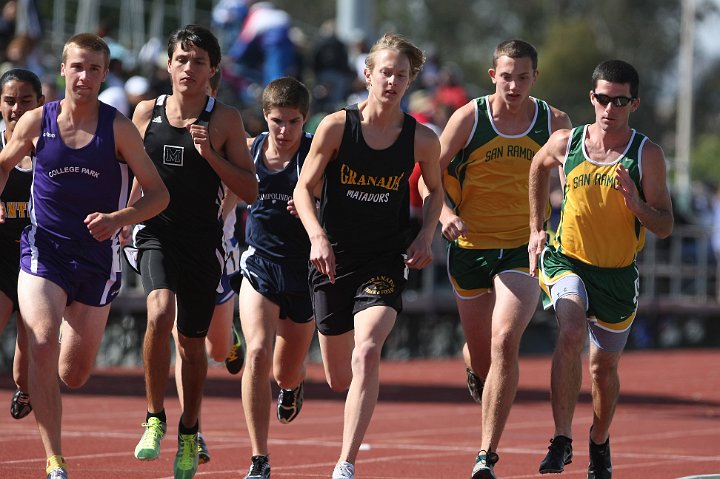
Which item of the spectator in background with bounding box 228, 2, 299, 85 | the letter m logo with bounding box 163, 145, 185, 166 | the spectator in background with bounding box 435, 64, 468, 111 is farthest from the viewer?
the spectator in background with bounding box 435, 64, 468, 111

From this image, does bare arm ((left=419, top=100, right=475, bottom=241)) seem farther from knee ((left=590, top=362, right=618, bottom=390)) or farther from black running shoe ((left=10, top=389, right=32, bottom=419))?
black running shoe ((left=10, top=389, right=32, bottom=419))

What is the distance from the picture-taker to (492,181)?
9.77 m

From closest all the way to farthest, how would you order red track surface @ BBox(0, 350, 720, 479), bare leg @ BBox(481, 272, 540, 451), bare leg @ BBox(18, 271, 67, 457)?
bare leg @ BBox(18, 271, 67, 457) < bare leg @ BBox(481, 272, 540, 451) < red track surface @ BBox(0, 350, 720, 479)

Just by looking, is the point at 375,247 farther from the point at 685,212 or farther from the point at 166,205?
the point at 685,212

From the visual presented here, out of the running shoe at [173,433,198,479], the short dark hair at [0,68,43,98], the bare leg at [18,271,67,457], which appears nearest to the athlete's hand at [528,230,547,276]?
the running shoe at [173,433,198,479]

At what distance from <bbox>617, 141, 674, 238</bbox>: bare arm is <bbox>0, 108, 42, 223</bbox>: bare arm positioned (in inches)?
130

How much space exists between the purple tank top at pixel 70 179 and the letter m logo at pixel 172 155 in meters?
0.53

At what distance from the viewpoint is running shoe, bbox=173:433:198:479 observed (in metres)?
8.58

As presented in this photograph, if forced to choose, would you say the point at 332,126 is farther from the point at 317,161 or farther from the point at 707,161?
the point at 707,161

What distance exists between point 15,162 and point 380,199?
2.06 meters

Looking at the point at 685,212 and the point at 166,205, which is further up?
the point at 685,212

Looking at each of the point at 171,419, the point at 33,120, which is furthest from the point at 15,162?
the point at 171,419

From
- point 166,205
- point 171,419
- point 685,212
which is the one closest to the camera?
point 166,205

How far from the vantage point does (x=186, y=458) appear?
340 inches
